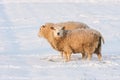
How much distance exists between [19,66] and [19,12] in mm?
19762

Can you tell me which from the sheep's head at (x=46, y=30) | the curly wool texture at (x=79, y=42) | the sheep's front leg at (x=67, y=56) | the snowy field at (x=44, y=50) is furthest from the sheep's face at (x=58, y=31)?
the sheep's head at (x=46, y=30)

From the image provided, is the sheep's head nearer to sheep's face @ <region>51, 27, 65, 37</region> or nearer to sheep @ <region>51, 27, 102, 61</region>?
sheep @ <region>51, 27, 102, 61</region>

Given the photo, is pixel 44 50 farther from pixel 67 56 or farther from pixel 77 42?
pixel 77 42

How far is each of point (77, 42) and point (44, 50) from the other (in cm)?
317

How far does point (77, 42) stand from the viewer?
43.8 feet

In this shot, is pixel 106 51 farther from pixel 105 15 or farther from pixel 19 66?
pixel 105 15

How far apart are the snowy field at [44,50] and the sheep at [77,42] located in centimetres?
28

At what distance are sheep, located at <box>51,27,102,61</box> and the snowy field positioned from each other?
0.28 meters

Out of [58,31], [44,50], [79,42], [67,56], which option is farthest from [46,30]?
[44,50]

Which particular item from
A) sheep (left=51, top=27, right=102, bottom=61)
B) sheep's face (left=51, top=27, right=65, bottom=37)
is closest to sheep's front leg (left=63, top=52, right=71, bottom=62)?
sheep (left=51, top=27, right=102, bottom=61)

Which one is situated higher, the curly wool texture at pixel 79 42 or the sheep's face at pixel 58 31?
the sheep's face at pixel 58 31

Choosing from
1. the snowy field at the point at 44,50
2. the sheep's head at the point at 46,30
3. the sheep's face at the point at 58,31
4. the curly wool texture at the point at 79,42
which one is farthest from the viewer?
the sheep's head at the point at 46,30

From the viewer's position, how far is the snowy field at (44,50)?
1080cm

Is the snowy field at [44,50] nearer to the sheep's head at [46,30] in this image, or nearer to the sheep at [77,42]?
the sheep at [77,42]
